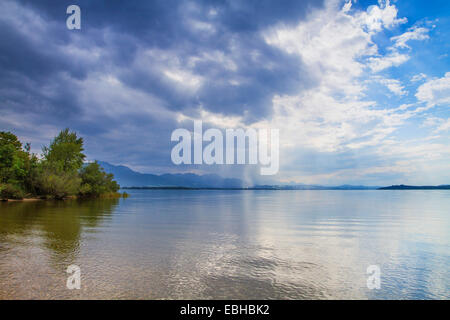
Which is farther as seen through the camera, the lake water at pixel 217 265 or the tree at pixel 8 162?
the tree at pixel 8 162

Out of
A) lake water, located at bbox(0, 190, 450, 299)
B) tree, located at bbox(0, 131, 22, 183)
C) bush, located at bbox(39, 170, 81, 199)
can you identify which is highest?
tree, located at bbox(0, 131, 22, 183)

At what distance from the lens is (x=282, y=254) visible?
12.4 m

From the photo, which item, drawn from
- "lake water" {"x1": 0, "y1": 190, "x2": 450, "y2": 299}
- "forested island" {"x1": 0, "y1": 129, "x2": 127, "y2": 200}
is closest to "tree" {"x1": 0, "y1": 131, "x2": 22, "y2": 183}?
"forested island" {"x1": 0, "y1": 129, "x2": 127, "y2": 200}

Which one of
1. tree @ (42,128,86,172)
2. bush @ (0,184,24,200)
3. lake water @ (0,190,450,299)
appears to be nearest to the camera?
lake water @ (0,190,450,299)

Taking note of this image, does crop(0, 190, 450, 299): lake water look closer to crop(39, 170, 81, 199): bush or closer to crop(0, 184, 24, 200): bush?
crop(0, 184, 24, 200): bush

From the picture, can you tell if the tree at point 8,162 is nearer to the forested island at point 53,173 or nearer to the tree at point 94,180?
the forested island at point 53,173

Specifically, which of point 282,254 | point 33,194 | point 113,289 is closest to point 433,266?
point 282,254

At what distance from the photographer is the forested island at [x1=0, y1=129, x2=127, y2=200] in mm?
51594

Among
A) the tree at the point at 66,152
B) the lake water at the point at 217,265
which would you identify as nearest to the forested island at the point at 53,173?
the tree at the point at 66,152

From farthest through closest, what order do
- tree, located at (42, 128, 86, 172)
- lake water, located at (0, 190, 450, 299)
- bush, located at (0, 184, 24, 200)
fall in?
tree, located at (42, 128, 86, 172) < bush, located at (0, 184, 24, 200) < lake water, located at (0, 190, 450, 299)

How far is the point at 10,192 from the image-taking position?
50.7 meters

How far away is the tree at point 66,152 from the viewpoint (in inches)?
2847
